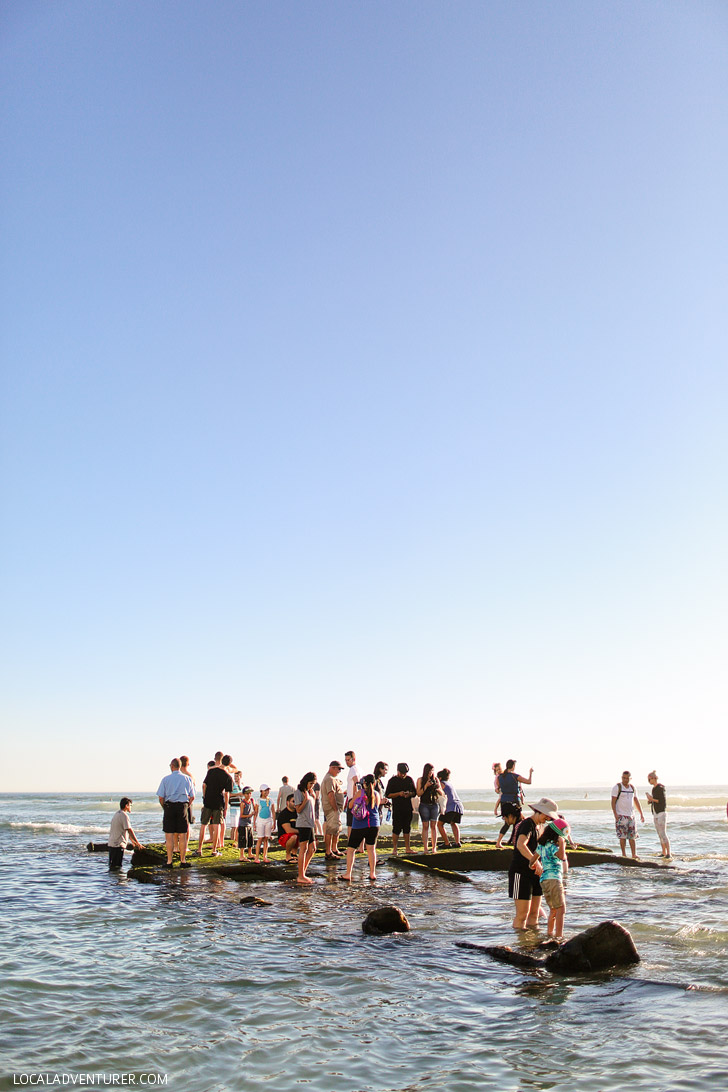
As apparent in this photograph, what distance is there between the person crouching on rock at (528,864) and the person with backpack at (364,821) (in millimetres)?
4319

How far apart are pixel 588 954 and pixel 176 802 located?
355 inches

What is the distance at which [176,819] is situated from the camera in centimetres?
1583

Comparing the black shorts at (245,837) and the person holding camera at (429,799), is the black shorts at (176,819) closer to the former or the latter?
the black shorts at (245,837)

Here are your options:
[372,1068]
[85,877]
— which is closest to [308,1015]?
[372,1068]

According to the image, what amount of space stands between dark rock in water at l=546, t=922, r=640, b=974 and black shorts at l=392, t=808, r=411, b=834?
8.26 metres

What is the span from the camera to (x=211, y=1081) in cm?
605

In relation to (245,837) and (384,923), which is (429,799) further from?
(384,923)

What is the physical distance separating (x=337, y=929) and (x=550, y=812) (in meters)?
3.61

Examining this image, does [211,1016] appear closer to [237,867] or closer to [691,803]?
[237,867]

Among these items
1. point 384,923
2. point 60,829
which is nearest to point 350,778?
point 384,923

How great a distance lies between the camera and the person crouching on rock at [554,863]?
9695 mm

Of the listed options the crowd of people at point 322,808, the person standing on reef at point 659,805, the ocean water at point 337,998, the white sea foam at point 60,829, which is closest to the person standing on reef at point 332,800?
the crowd of people at point 322,808

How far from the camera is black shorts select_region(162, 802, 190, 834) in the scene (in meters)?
15.7

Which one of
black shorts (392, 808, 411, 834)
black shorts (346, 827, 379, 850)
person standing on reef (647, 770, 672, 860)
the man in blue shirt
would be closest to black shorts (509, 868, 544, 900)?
black shorts (346, 827, 379, 850)
